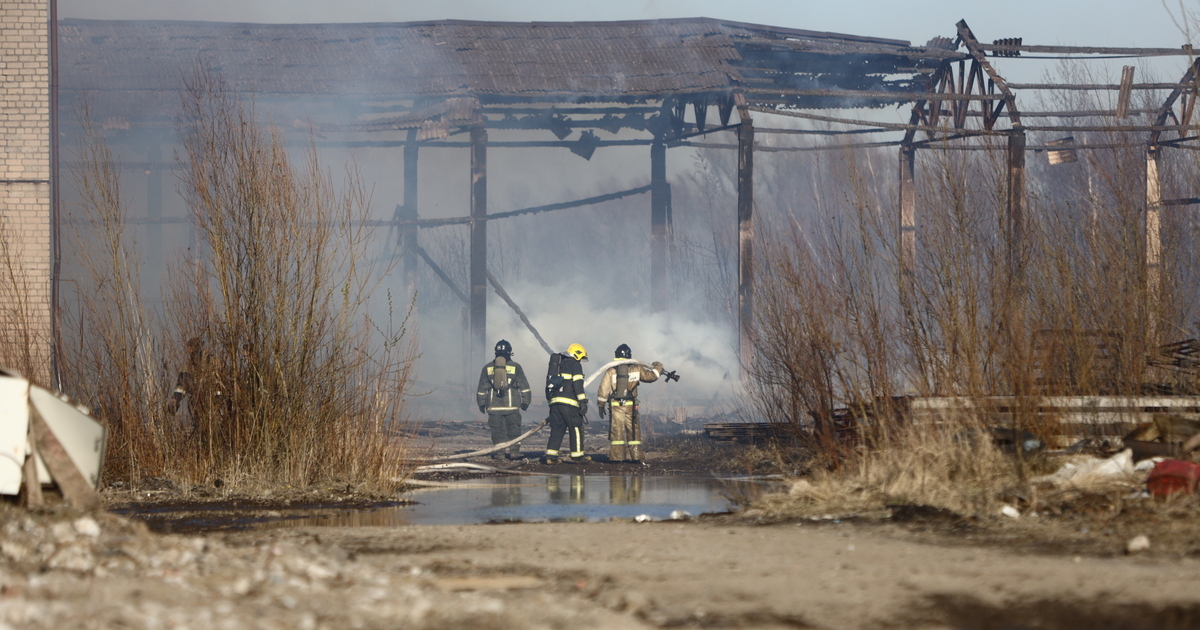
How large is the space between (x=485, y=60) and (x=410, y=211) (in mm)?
3807

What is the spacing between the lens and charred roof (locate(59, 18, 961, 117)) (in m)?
21.7

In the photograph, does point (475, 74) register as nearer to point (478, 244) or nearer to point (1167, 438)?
point (478, 244)

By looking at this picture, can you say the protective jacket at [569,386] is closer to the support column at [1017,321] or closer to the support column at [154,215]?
the support column at [1017,321]

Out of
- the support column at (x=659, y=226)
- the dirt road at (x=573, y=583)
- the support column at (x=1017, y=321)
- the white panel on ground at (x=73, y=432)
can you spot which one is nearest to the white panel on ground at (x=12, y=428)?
the white panel on ground at (x=73, y=432)

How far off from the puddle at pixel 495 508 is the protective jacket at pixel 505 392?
4.27 metres

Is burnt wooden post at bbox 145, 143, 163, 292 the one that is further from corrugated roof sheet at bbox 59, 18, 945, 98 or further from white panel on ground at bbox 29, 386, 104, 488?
white panel on ground at bbox 29, 386, 104, 488

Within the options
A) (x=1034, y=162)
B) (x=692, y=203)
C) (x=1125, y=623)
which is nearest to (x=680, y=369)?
(x=1125, y=623)

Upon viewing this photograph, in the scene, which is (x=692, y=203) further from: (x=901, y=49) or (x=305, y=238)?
(x=305, y=238)

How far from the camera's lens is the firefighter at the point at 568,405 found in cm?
1560

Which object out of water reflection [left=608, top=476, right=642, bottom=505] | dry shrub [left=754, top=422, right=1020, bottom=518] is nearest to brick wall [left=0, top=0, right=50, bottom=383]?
water reflection [left=608, top=476, right=642, bottom=505]

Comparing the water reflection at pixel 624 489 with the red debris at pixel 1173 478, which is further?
the water reflection at pixel 624 489

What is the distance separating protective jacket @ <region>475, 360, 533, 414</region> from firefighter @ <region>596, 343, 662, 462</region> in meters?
1.47

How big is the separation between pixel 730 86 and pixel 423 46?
645 centimetres

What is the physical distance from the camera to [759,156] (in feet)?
167
